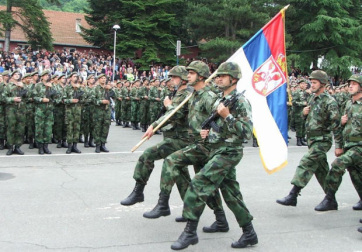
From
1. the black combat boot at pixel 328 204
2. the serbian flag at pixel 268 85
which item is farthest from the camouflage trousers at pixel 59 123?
the black combat boot at pixel 328 204

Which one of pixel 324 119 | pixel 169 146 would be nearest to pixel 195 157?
pixel 169 146

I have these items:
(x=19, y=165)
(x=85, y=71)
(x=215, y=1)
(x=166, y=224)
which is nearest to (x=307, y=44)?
(x=215, y=1)

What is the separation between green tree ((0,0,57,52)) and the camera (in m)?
35.5

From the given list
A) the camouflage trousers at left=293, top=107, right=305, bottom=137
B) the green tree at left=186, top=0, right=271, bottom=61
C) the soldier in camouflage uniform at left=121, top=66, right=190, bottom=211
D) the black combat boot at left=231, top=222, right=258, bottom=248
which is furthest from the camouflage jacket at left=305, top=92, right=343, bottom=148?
the green tree at left=186, top=0, right=271, bottom=61

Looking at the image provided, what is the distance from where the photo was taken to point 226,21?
129 feet

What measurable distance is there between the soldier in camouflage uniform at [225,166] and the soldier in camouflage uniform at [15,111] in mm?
7560

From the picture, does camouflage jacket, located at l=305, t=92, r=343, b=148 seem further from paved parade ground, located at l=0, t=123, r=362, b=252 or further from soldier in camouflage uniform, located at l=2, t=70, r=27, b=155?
soldier in camouflage uniform, located at l=2, t=70, r=27, b=155

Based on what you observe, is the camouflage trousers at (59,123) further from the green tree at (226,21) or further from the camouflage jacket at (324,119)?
the green tree at (226,21)

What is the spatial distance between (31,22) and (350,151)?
32.8 meters

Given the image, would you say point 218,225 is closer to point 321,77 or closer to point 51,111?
point 321,77

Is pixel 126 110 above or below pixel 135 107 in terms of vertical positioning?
below

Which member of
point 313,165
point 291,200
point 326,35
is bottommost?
point 291,200

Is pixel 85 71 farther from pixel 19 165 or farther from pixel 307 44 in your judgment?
pixel 307 44

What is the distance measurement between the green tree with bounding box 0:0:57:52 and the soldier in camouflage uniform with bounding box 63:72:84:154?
24269 mm
